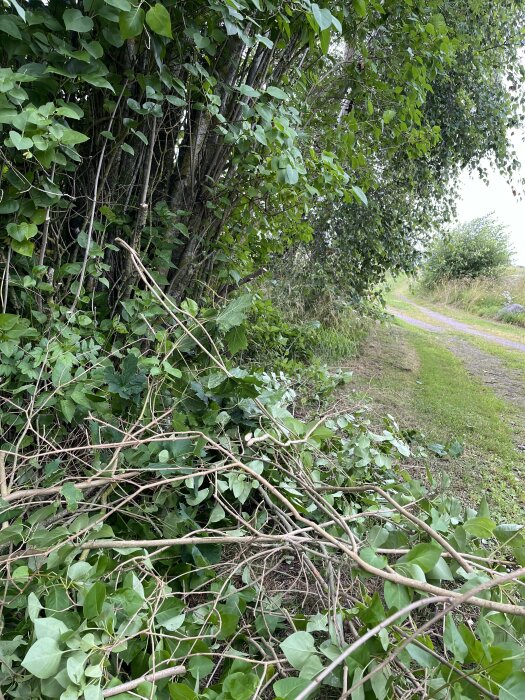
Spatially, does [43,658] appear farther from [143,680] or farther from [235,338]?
[235,338]

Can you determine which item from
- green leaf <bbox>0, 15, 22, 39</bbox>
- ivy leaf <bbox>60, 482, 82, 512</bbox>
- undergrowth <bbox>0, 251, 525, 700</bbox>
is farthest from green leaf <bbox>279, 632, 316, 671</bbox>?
green leaf <bbox>0, 15, 22, 39</bbox>

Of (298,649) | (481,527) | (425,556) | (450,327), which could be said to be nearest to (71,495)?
(298,649)

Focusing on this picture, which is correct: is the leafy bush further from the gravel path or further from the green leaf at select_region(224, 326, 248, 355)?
the green leaf at select_region(224, 326, 248, 355)

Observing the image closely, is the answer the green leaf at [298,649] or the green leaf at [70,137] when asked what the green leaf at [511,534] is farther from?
the green leaf at [70,137]

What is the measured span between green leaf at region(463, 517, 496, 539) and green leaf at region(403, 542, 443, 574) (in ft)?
0.74

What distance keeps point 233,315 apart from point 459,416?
325cm

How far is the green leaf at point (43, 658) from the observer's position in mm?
770

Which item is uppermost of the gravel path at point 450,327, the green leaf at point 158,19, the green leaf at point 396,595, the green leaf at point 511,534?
the green leaf at point 158,19

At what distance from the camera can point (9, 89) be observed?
1062mm

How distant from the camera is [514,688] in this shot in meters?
0.76

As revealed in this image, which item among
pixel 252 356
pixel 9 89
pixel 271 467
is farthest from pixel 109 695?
pixel 252 356

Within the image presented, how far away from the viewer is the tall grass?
11.6 meters

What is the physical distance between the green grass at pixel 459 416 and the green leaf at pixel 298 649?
6.41 ft

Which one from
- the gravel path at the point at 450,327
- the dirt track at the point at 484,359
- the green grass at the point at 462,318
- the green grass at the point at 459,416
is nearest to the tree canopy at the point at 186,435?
the green grass at the point at 459,416
